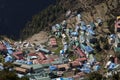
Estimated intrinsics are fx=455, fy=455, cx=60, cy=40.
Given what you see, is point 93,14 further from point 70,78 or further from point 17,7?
point 17,7

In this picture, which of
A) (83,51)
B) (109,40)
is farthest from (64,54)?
(109,40)

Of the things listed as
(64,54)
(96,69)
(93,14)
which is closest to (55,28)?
(93,14)

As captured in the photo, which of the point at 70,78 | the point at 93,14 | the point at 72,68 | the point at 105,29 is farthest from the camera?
the point at 93,14

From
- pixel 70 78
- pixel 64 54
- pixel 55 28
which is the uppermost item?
pixel 55 28

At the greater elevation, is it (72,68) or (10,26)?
(10,26)

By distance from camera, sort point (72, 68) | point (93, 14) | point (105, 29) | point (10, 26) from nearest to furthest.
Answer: point (72, 68) → point (105, 29) → point (93, 14) → point (10, 26)

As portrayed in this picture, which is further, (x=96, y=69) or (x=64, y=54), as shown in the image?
(x=64, y=54)
